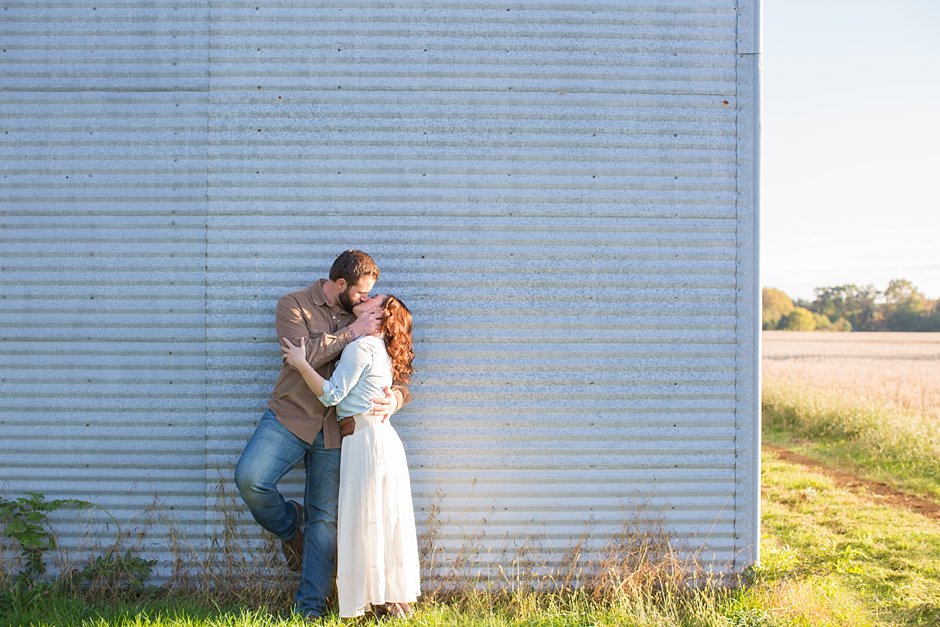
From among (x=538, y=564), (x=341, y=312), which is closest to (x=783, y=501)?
(x=538, y=564)

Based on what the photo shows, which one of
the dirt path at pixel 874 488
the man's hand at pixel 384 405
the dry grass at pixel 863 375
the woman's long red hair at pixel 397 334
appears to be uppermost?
the woman's long red hair at pixel 397 334

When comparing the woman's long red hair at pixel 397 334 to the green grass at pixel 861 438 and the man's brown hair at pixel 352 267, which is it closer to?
the man's brown hair at pixel 352 267

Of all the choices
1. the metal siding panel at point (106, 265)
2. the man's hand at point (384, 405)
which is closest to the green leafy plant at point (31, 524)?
the metal siding panel at point (106, 265)

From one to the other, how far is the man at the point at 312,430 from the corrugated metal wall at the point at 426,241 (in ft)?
1.07

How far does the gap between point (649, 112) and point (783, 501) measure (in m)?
4.80

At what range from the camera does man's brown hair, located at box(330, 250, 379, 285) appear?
412 cm

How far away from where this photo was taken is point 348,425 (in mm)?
4102

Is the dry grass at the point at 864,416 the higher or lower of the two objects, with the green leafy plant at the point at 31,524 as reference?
lower

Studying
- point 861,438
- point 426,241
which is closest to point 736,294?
point 426,241

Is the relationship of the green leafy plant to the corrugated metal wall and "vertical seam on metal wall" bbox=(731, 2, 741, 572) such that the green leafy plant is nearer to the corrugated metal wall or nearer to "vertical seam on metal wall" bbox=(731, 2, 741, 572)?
the corrugated metal wall

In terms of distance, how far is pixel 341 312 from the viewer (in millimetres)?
4312

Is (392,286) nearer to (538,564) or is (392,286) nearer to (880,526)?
(538,564)

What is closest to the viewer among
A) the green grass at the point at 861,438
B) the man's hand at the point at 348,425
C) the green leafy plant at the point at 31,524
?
the man's hand at the point at 348,425

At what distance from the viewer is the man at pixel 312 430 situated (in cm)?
412
